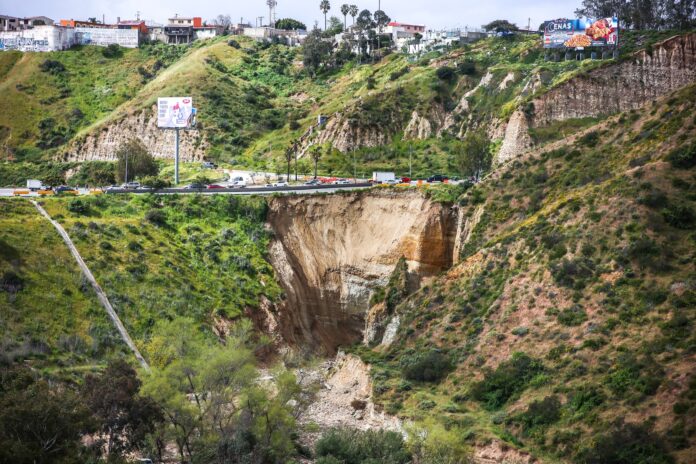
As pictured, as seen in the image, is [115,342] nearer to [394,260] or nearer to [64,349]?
[64,349]

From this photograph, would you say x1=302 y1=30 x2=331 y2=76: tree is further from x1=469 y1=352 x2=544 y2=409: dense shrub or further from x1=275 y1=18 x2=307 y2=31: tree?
x1=469 y1=352 x2=544 y2=409: dense shrub

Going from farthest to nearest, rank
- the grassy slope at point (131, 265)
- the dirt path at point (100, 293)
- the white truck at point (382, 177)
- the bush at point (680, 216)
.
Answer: the white truck at point (382, 177) < the dirt path at point (100, 293) < the grassy slope at point (131, 265) < the bush at point (680, 216)

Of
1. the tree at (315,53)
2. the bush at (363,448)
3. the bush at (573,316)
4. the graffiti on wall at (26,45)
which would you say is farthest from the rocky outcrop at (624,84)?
the graffiti on wall at (26,45)

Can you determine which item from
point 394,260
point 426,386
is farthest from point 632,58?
point 426,386

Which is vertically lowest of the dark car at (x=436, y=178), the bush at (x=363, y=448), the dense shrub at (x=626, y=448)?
the bush at (x=363, y=448)

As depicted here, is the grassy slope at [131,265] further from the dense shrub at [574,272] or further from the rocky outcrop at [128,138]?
the rocky outcrop at [128,138]

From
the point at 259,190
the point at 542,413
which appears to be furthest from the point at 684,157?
the point at 259,190
